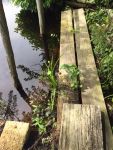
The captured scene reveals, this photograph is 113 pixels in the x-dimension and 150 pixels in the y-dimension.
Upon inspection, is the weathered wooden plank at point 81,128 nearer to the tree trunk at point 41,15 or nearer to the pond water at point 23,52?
the pond water at point 23,52

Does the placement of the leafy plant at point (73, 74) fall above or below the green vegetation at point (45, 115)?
above

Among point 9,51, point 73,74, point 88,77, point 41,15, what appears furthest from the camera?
point 41,15

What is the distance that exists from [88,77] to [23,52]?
313 centimetres

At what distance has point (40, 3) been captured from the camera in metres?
8.16

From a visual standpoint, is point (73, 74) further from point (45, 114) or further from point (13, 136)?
point (13, 136)

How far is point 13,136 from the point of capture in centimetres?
425

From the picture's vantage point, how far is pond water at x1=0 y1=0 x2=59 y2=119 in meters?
5.99

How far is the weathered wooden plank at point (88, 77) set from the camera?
408cm

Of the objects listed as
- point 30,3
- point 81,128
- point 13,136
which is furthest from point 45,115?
point 30,3

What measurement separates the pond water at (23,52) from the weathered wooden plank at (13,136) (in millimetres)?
800

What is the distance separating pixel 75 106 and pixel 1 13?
7.32ft

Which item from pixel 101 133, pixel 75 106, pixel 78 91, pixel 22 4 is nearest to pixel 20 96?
pixel 78 91

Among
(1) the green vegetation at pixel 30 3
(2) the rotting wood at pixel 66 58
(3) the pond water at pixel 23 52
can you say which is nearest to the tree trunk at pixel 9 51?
(3) the pond water at pixel 23 52

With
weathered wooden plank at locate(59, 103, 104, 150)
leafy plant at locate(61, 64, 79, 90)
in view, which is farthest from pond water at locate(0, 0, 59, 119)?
weathered wooden plank at locate(59, 103, 104, 150)
